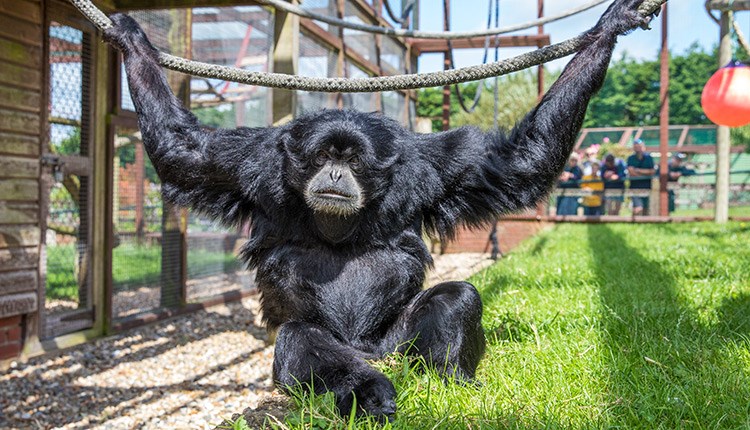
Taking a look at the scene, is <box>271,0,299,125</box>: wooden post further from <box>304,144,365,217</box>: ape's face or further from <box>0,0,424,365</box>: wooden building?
<box>304,144,365,217</box>: ape's face

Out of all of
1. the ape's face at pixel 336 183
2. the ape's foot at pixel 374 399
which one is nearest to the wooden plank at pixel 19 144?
the ape's face at pixel 336 183

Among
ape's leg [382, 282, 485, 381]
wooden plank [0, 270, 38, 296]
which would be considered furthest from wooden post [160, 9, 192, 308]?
ape's leg [382, 282, 485, 381]

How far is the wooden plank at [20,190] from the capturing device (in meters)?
6.53

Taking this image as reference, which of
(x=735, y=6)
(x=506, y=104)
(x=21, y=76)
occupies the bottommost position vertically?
Result: (x=21, y=76)

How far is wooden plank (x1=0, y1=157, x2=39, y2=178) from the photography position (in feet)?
21.4

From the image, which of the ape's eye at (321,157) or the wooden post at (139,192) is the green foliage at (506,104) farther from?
the ape's eye at (321,157)

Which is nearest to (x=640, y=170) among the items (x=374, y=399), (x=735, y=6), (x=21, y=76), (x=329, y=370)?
(x=735, y=6)

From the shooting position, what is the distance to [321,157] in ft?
12.5

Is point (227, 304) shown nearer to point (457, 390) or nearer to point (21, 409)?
point (21, 409)

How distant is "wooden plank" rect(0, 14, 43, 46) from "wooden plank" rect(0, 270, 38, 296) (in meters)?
2.42

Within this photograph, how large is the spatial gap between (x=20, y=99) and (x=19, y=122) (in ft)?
0.79

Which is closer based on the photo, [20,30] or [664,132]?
[20,30]

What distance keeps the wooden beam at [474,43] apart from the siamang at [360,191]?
8.70 metres

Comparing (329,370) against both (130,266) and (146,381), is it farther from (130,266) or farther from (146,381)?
(130,266)
